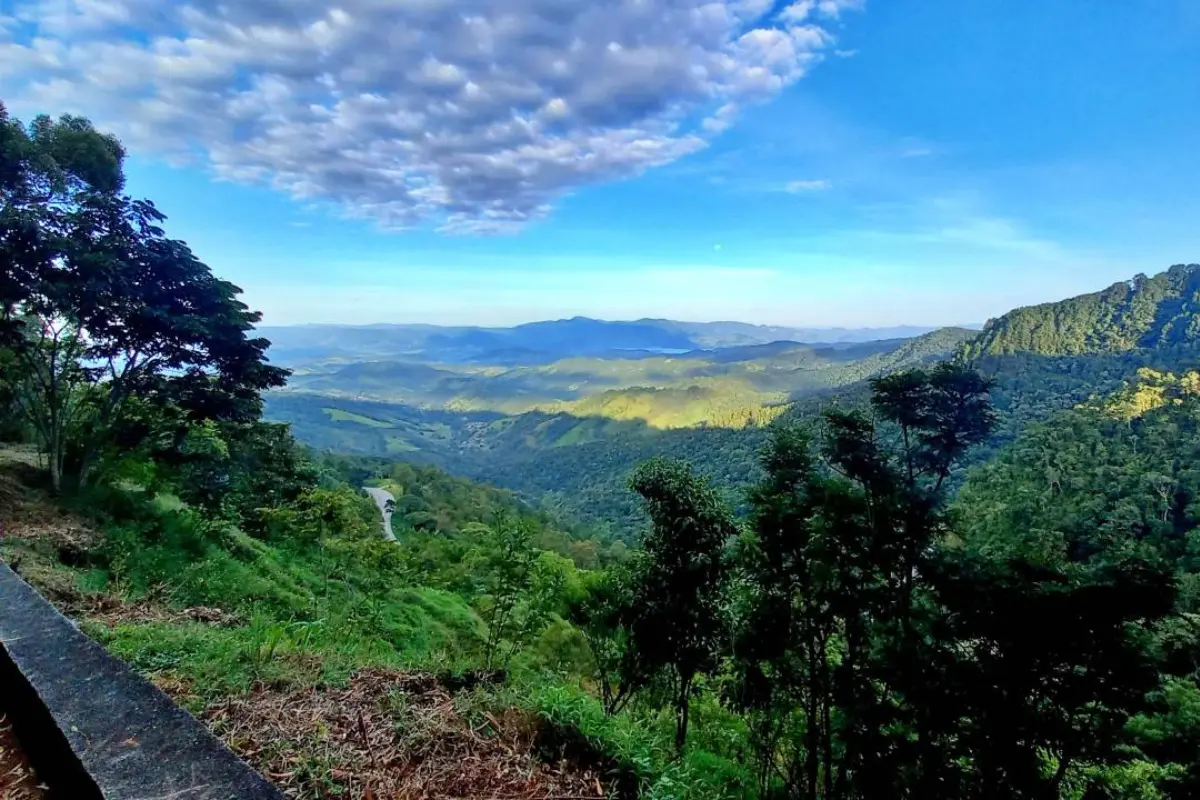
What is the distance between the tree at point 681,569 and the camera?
26.7ft

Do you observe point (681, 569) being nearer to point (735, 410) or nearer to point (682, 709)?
point (682, 709)

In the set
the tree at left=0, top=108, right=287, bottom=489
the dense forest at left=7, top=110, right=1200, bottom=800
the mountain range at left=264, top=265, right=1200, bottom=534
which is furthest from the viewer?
the mountain range at left=264, top=265, right=1200, bottom=534

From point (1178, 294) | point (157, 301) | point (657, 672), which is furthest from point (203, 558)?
point (1178, 294)

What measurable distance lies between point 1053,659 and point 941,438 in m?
2.50

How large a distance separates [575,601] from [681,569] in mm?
2338

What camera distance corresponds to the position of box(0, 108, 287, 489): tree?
317 inches

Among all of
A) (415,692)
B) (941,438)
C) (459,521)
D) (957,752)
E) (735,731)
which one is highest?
(941,438)

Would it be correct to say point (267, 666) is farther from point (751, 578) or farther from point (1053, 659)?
point (1053, 659)

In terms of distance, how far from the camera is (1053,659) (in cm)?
589

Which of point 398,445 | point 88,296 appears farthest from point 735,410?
point 88,296

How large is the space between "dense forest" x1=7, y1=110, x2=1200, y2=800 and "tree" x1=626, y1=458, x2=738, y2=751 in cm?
4

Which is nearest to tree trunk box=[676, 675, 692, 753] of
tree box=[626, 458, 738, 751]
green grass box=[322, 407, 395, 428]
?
tree box=[626, 458, 738, 751]

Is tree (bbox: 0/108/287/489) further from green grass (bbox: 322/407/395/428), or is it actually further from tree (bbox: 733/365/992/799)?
green grass (bbox: 322/407/395/428)

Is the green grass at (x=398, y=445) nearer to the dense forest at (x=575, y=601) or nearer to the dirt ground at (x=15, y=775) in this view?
the dense forest at (x=575, y=601)
